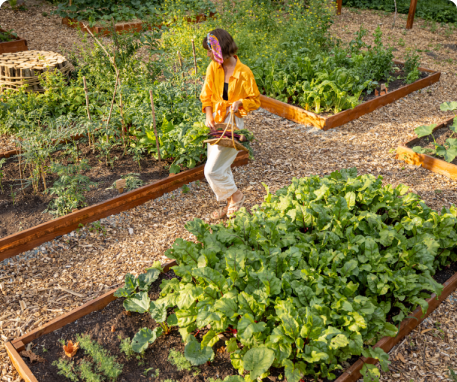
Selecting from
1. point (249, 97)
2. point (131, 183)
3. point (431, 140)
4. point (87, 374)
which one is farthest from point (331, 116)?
point (87, 374)

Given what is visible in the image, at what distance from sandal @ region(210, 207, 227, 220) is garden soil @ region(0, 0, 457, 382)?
0.11 meters

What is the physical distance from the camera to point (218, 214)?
424 cm

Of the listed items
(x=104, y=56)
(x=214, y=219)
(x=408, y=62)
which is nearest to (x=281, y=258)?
(x=214, y=219)

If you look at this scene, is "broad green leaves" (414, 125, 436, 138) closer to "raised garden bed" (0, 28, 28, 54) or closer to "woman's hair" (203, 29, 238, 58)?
"woman's hair" (203, 29, 238, 58)

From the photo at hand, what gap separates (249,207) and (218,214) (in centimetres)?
39

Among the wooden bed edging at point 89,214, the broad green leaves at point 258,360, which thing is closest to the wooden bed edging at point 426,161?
the wooden bed edging at point 89,214

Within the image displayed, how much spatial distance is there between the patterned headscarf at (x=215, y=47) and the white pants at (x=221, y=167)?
1.87 feet

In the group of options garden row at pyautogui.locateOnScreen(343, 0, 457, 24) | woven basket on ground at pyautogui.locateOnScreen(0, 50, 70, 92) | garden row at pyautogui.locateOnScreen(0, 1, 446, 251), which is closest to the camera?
garden row at pyautogui.locateOnScreen(0, 1, 446, 251)

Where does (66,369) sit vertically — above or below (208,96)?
below

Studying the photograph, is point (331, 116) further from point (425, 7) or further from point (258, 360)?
point (425, 7)

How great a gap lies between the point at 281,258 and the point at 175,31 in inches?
260

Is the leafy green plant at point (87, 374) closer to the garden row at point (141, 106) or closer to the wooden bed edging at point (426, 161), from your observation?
the garden row at point (141, 106)

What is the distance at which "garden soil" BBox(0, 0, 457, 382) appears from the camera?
297 centimetres

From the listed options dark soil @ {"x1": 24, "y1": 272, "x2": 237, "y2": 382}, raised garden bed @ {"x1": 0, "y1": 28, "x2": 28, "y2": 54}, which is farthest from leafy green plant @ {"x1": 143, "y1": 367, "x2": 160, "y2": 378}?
raised garden bed @ {"x1": 0, "y1": 28, "x2": 28, "y2": 54}
